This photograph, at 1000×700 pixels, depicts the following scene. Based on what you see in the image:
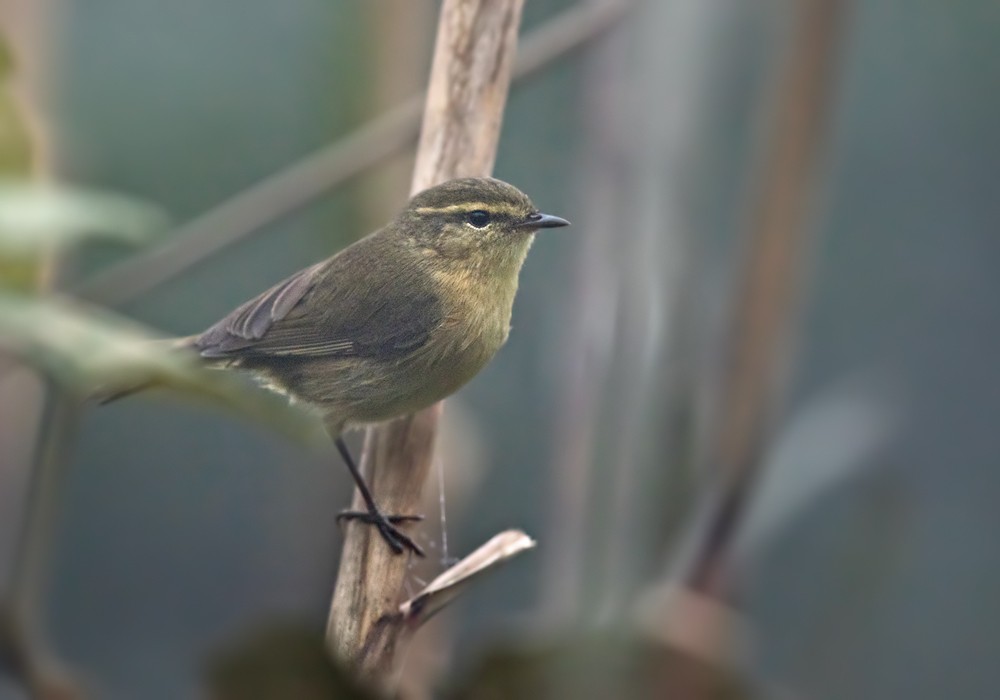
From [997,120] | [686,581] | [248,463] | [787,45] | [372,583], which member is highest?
[997,120]

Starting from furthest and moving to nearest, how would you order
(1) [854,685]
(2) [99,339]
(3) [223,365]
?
(1) [854,685] < (3) [223,365] < (2) [99,339]

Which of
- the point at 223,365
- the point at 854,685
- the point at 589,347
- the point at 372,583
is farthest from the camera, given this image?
the point at 854,685

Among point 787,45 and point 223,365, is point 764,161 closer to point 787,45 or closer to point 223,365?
point 787,45

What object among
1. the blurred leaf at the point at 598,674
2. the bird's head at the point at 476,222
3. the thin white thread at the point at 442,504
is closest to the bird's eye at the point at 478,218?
the bird's head at the point at 476,222

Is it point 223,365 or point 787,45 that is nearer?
point 223,365

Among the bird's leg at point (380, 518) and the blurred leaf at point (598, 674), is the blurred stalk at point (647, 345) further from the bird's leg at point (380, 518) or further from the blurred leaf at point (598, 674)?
the bird's leg at point (380, 518)

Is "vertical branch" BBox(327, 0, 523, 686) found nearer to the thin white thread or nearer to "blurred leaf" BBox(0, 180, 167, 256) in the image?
the thin white thread

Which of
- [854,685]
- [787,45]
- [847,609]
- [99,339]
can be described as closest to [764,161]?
[787,45]

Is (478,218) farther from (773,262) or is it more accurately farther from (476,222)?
(773,262)
